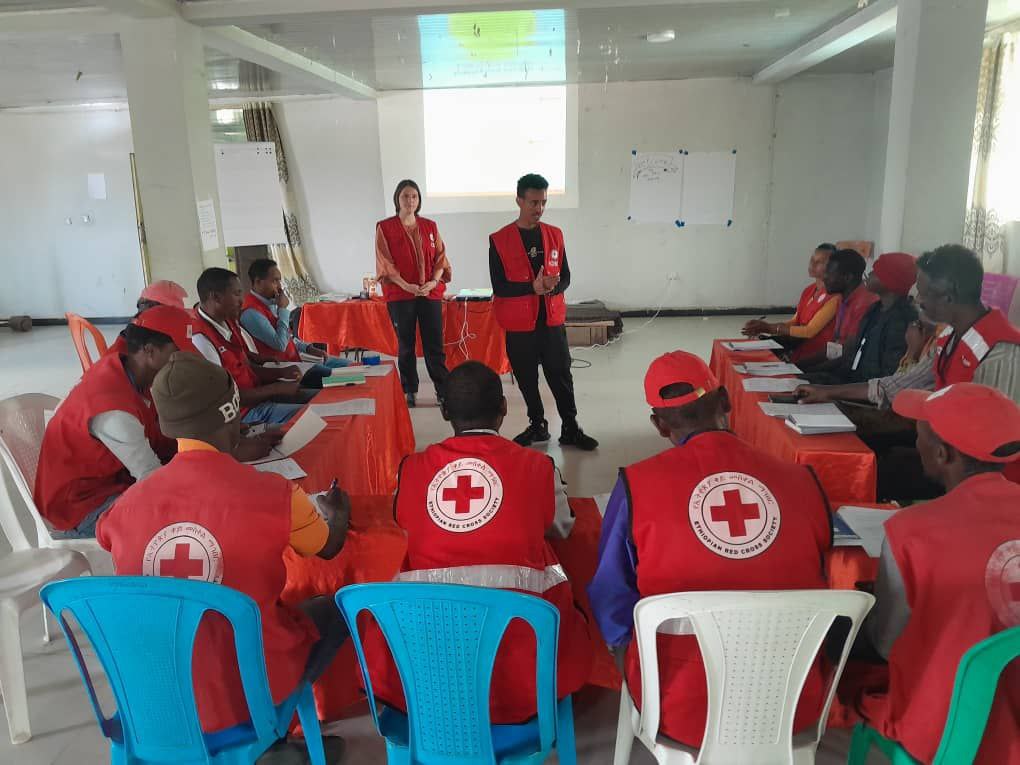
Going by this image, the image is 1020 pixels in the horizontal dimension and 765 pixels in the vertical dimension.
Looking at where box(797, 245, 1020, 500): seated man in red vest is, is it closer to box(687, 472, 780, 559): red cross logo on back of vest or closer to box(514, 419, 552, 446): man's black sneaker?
box(687, 472, 780, 559): red cross logo on back of vest

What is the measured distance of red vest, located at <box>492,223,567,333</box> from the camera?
12.4 ft

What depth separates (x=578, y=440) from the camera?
4.11 m

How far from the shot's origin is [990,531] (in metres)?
1.16

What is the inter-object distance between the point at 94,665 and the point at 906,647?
7.51 feet

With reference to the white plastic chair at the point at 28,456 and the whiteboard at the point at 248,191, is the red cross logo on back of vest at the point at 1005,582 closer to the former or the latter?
the white plastic chair at the point at 28,456

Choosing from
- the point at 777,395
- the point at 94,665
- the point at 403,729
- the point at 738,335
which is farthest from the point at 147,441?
the point at 738,335

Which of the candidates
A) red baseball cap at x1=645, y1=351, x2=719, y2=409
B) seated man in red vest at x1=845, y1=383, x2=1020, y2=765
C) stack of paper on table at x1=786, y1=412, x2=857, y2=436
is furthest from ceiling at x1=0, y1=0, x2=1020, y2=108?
seated man in red vest at x1=845, y1=383, x2=1020, y2=765

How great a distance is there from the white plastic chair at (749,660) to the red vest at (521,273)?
265cm

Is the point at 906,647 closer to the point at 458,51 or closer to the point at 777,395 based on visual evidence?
the point at 777,395

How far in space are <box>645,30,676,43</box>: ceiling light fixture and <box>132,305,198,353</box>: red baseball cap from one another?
4.29 meters

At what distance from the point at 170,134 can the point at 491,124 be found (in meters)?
4.17

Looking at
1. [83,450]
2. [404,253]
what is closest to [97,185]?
[404,253]

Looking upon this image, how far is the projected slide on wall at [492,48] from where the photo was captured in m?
4.68

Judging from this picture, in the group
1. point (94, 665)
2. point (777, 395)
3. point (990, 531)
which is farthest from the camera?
point (777, 395)
